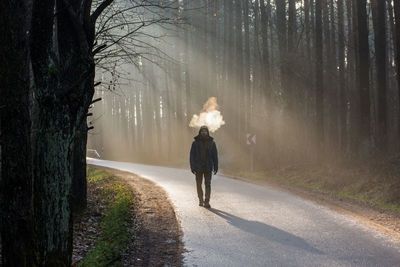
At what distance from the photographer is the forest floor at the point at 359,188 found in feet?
33.2

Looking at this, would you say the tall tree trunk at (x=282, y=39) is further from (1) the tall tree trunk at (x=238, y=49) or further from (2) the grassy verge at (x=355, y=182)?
(1) the tall tree trunk at (x=238, y=49)

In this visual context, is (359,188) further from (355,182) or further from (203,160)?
(203,160)

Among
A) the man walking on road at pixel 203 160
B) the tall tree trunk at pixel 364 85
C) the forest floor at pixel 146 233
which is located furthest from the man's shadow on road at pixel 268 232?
the tall tree trunk at pixel 364 85

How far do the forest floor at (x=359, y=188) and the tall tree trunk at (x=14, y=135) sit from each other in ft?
21.1

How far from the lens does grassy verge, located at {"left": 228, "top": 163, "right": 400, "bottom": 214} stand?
12688 millimetres

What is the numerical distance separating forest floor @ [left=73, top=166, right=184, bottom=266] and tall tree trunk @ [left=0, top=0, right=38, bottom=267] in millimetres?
1940

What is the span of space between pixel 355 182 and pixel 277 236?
8868mm

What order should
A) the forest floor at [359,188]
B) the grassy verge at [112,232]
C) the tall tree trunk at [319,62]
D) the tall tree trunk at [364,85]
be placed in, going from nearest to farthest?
1. the grassy verge at [112,232]
2. the forest floor at [359,188]
3. the tall tree trunk at [364,85]
4. the tall tree trunk at [319,62]

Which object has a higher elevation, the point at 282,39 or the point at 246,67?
the point at 282,39

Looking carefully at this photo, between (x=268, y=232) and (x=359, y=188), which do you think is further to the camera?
(x=359, y=188)

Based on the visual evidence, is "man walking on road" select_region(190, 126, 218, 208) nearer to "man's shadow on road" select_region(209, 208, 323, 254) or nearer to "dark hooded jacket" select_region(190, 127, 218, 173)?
"dark hooded jacket" select_region(190, 127, 218, 173)

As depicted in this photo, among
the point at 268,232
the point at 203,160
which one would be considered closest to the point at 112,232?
the point at 268,232

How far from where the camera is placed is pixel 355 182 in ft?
50.6

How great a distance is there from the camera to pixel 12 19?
4645 millimetres
